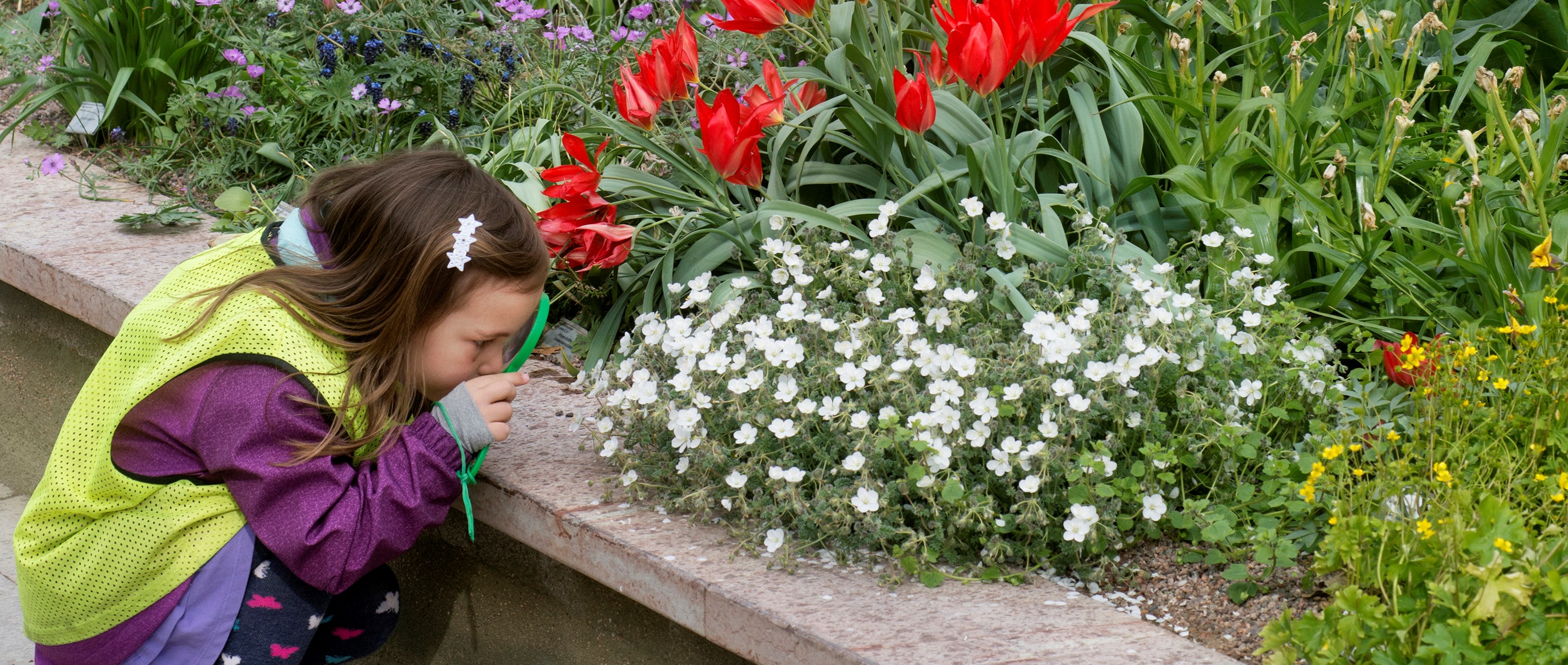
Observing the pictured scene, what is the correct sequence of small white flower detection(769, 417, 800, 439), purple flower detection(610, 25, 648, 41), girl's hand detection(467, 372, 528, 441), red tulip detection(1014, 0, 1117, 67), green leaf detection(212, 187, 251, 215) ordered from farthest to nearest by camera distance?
purple flower detection(610, 25, 648, 41), green leaf detection(212, 187, 251, 215), red tulip detection(1014, 0, 1117, 67), girl's hand detection(467, 372, 528, 441), small white flower detection(769, 417, 800, 439)

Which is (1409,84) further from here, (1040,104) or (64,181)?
(64,181)

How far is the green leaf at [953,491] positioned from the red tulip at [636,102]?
1005 millimetres

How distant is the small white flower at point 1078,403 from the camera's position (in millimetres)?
1755

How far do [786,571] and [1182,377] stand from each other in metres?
0.63

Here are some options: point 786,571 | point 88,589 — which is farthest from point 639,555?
point 88,589

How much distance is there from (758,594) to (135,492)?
2.88 feet

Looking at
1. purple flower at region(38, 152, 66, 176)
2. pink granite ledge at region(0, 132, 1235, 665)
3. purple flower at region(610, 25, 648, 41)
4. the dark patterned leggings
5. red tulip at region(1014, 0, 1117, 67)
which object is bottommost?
purple flower at region(38, 152, 66, 176)

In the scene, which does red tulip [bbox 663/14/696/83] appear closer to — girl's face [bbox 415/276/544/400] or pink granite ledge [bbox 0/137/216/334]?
girl's face [bbox 415/276/544/400]

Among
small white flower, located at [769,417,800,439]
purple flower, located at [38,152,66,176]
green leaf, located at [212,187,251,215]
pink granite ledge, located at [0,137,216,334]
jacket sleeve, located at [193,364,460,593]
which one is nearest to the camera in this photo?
jacket sleeve, located at [193,364,460,593]

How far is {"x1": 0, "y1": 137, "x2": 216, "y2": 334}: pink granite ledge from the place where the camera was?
A: 282 cm

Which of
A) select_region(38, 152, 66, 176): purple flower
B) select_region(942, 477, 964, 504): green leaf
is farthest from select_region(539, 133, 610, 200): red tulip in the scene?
select_region(38, 152, 66, 176): purple flower

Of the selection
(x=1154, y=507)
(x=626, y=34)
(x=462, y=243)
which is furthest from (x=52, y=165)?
(x=1154, y=507)

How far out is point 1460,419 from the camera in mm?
1761

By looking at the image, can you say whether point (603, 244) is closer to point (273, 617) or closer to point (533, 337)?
point (533, 337)
